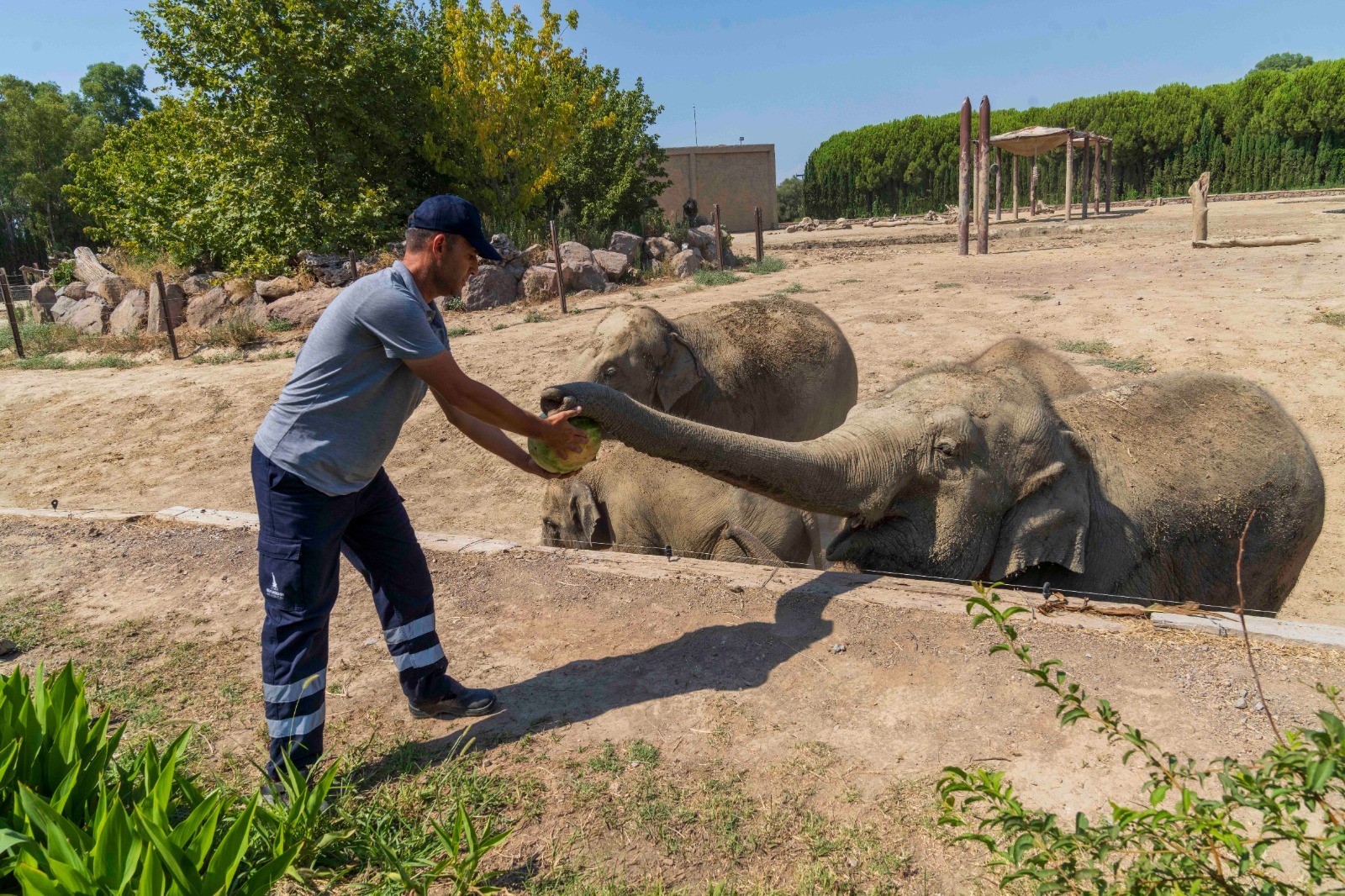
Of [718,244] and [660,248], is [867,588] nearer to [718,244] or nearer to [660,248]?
[718,244]

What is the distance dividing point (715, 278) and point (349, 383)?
51.9 ft

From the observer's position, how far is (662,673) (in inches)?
146

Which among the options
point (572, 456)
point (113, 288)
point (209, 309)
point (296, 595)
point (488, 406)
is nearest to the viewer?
point (296, 595)

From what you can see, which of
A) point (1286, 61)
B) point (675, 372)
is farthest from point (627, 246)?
point (1286, 61)

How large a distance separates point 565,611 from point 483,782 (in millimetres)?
1386

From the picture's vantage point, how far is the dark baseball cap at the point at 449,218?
308 centimetres

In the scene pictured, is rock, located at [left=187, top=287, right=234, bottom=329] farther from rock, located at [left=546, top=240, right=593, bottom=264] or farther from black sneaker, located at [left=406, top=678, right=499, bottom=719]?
black sneaker, located at [left=406, top=678, right=499, bottom=719]

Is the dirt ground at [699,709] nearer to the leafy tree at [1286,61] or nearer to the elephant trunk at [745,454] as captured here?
the elephant trunk at [745,454]

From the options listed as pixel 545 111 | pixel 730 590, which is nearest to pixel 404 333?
pixel 730 590

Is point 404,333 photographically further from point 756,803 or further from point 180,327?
point 180,327

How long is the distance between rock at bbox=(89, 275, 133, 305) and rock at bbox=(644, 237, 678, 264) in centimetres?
1107

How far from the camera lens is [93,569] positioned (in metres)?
5.34

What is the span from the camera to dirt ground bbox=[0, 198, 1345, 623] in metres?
8.68

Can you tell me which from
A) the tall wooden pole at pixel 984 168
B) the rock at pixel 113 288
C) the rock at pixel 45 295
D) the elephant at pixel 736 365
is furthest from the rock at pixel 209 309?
the tall wooden pole at pixel 984 168
